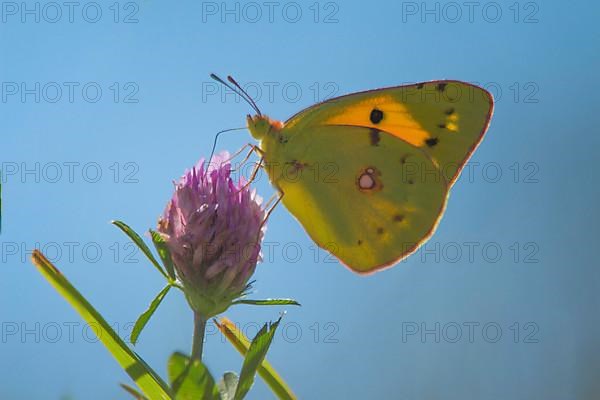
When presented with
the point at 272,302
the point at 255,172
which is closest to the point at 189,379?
the point at 272,302

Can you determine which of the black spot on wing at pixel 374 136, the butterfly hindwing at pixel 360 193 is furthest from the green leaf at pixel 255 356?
the black spot on wing at pixel 374 136

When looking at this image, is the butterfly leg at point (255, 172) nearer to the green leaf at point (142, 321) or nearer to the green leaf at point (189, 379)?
the green leaf at point (142, 321)

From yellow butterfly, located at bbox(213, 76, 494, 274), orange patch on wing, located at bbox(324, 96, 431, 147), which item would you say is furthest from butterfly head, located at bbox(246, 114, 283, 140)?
orange patch on wing, located at bbox(324, 96, 431, 147)

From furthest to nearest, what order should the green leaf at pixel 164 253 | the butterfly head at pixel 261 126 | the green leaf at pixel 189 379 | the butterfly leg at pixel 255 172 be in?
1. the butterfly head at pixel 261 126
2. the butterfly leg at pixel 255 172
3. the green leaf at pixel 164 253
4. the green leaf at pixel 189 379

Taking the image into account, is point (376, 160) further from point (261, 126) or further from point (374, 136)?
point (261, 126)

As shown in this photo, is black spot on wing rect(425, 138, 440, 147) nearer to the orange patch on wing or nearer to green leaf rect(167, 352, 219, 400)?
the orange patch on wing

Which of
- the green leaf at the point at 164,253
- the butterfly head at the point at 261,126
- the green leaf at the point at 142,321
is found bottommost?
the green leaf at the point at 142,321
